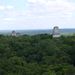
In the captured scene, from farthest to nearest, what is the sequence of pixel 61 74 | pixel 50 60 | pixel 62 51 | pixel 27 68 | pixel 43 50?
pixel 43 50 < pixel 62 51 < pixel 50 60 < pixel 27 68 < pixel 61 74

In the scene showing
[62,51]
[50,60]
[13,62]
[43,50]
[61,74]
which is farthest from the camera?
[43,50]

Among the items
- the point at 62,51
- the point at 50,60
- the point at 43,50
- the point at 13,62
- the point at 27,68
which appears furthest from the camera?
the point at 43,50

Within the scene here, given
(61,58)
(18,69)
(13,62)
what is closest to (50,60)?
(61,58)

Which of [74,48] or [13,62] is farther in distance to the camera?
[74,48]

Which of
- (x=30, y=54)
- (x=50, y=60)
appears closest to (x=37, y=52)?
(x=30, y=54)

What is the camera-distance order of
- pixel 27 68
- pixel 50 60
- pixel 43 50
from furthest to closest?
pixel 43 50
pixel 50 60
pixel 27 68

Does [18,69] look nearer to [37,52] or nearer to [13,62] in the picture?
[13,62]

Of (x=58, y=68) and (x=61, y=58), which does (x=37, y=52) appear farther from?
(x=58, y=68)

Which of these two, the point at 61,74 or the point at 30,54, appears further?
the point at 30,54
